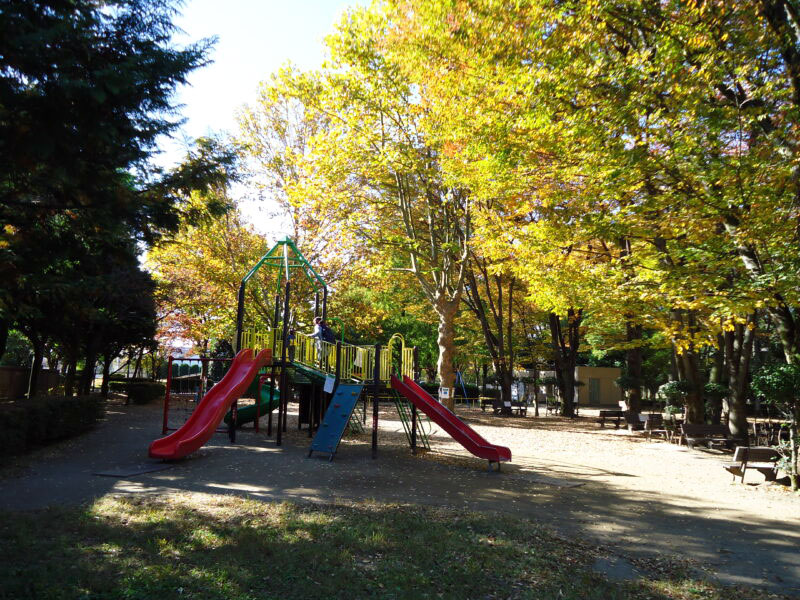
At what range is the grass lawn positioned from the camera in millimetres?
4473

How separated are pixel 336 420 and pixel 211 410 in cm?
265

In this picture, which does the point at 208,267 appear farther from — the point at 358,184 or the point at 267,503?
the point at 267,503

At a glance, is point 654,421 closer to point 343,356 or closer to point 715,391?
point 715,391

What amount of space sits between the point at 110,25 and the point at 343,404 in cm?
838

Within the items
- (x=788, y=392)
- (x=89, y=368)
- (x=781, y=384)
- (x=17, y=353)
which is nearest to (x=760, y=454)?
(x=788, y=392)

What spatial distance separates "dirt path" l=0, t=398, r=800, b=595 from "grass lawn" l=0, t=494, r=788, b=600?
2.88 feet

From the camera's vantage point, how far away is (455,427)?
36.4 feet

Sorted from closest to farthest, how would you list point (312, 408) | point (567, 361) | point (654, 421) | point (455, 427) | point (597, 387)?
point (455, 427) → point (312, 408) → point (654, 421) → point (567, 361) → point (597, 387)

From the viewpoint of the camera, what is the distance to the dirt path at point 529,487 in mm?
6227

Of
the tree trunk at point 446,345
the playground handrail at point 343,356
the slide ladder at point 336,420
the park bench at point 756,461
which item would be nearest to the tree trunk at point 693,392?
the park bench at point 756,461

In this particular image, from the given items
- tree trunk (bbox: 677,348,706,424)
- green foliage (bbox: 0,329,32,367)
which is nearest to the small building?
tree trunk (bbox: 677,348,706,424)

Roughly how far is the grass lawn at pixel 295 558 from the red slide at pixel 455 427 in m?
4.03

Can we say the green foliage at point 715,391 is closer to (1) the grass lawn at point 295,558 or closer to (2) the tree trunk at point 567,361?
(2) the tree trunk at point 567,361

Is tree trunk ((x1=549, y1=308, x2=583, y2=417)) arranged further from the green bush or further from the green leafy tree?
the green bush
